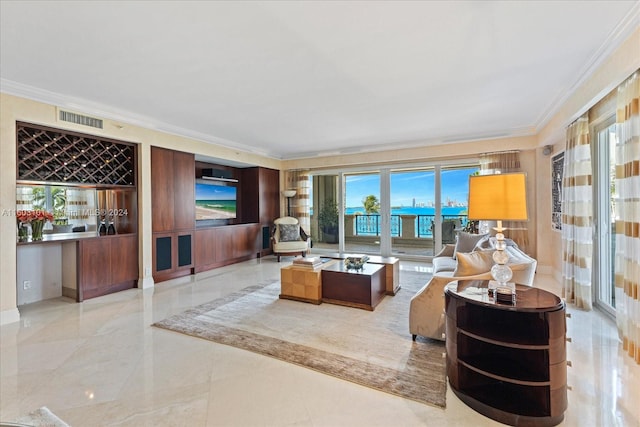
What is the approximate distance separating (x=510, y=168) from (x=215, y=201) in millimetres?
5910

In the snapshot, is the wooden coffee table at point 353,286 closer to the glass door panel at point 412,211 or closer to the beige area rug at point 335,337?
the beige area rug at point 335,337

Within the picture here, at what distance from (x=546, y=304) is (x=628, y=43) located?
7.25ft

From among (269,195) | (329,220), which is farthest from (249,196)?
(329,220)

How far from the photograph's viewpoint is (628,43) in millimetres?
2395

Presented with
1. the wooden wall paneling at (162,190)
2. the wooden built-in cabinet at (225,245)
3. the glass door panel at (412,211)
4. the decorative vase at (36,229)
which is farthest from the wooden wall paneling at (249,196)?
the decorative vase at (36,229)

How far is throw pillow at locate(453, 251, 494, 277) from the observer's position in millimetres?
2514

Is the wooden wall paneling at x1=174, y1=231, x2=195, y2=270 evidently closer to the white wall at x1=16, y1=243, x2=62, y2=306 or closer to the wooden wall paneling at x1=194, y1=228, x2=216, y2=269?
the wooden wall paneling at x1=194, y1=228, x2=216, y2=269

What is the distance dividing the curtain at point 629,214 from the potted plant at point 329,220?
5.72m

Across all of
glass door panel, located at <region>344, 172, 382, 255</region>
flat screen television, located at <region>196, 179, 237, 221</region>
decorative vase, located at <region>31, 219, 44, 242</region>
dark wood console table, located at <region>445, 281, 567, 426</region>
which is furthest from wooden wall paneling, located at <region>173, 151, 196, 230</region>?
dark wood console table, located at <region>445, 281, 567, 426</region>

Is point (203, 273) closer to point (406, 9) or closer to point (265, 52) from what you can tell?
point (265, 52)

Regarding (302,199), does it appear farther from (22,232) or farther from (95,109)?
(22,232)

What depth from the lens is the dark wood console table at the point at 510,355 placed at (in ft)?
5.74

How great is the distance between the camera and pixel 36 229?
3811 mm

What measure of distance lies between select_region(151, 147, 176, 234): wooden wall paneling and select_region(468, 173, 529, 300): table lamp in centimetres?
472
